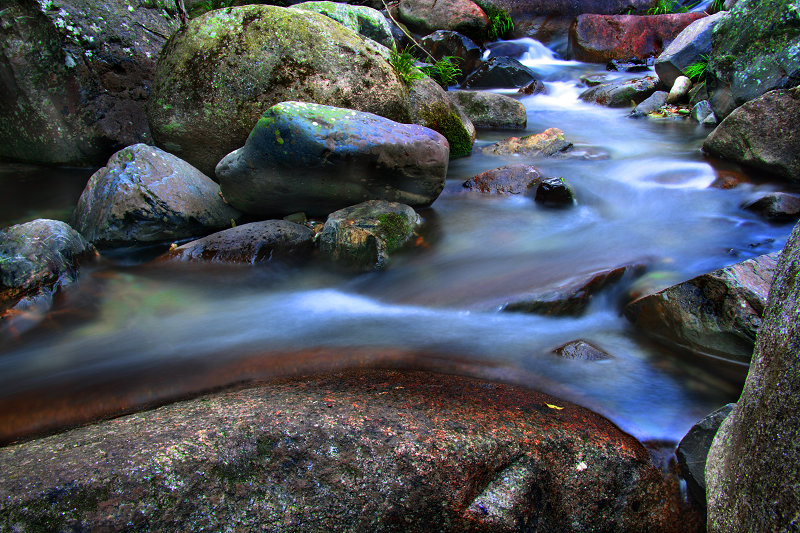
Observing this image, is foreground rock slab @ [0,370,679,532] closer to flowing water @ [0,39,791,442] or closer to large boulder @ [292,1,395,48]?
flowing water @ [0,39,791,442]

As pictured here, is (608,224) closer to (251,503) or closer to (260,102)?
(260,102)

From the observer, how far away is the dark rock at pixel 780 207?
491 cm

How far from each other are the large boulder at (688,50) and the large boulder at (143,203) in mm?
9389

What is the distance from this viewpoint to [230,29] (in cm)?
548

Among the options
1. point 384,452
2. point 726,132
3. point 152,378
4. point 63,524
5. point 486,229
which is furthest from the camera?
point 726,132

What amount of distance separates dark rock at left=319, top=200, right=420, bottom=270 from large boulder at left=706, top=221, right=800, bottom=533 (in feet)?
9.79

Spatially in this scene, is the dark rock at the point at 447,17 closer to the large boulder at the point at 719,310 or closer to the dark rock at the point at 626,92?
the dark rock at the point at 626,92

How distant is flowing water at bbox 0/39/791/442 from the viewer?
9.19 ft

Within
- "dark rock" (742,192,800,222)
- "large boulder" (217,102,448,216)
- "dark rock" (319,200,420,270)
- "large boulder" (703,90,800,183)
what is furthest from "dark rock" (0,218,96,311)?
"large boulder" (703,90,800,183)

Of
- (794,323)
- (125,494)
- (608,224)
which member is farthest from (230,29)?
(794,323)

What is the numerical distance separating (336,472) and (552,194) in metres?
4.58

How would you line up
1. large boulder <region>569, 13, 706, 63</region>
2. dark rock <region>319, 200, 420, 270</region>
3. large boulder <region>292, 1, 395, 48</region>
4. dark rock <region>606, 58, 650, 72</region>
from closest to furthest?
dark rock <region>319, 200, 420, 270</region> < large boulder <region>292, 1, 395, 48</region> < dark rock <region>606, 58, 650, 72</region> < large boulder <region>569, 13, 706, 63</region>

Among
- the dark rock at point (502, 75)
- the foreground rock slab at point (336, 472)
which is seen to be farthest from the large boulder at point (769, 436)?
the dark rock at point (502, 75)

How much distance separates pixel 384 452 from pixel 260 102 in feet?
15.0
